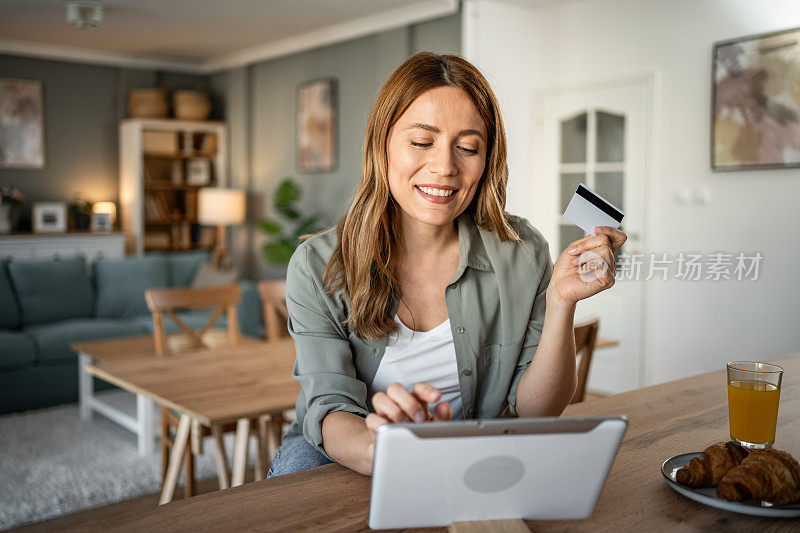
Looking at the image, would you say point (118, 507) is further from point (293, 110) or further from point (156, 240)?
point (156, 240)

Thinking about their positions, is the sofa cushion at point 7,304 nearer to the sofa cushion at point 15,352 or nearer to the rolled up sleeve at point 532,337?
the sofa cushion at point 15,352

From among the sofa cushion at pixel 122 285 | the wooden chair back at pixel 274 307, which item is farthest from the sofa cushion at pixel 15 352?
the wooden chair back at pixel 274 307

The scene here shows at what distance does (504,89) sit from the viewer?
5.11 m

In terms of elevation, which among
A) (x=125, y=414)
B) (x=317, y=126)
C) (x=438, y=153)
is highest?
(x=317, y=126)

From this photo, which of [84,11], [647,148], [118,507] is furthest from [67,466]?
[647,148]

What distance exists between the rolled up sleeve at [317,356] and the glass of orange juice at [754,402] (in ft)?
1.92

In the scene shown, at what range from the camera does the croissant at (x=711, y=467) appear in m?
0.99

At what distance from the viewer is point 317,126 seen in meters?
6.49

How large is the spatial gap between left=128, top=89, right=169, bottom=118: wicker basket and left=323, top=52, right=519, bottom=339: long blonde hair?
6379 mm

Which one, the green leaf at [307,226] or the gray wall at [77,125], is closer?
the green leaf at [307,226]

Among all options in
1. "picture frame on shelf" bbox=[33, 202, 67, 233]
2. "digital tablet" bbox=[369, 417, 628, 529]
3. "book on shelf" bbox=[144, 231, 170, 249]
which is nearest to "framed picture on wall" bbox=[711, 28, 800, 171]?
"digital tablet" bbox=[369, 417, 628, 529]

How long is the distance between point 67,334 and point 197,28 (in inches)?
111

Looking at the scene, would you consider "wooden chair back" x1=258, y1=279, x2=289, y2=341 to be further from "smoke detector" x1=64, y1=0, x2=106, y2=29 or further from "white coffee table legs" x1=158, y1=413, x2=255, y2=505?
"smoke detector" x1=64, y1=0, x2=106, y2=29

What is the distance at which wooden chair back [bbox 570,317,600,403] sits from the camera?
2.03 metres
